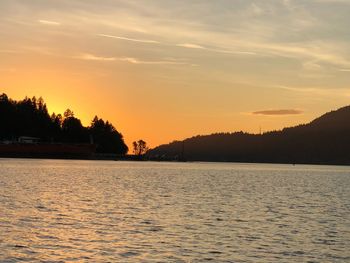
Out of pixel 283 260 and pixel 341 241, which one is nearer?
pixel 283 260

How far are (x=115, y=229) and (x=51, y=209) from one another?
56.7ft

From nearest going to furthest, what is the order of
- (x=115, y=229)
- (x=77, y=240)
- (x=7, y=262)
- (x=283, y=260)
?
(x=7, y=262) → (x=283, y=260) → (x=77, y=240) → (x=115, y=229)

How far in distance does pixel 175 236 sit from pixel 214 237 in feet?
9.69

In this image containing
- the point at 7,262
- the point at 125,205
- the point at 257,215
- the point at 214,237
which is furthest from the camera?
the point at 125,205

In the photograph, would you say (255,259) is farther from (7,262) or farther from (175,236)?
(7,262)

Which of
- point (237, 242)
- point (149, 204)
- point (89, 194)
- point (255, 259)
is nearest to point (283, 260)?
point (255, 259)

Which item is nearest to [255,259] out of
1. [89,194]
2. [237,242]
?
[237,242]

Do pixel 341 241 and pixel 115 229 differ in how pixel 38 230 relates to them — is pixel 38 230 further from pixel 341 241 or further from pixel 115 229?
pixel 341 241

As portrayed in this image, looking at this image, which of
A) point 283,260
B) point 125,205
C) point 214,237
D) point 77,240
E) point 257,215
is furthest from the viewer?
point 125,205

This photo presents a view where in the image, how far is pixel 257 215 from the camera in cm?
6356

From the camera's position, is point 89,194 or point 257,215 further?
point 89,194

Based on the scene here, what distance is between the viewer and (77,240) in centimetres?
4288

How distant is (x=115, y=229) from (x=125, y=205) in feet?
75.9

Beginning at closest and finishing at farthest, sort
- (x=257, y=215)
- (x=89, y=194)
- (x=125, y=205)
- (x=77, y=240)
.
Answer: (x=77, y=240)
(x=257, y=215)
(x=125, y=205)
(x=89, y=194)
